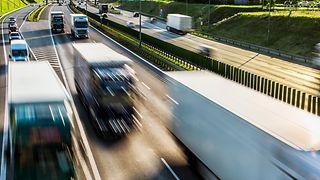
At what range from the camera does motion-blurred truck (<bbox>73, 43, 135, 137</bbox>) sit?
2133 centimetres

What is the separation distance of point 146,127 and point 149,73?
15833 mm

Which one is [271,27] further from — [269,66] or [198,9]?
[198,9]

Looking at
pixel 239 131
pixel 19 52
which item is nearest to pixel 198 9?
pixel 19 52

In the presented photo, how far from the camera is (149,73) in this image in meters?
39.7

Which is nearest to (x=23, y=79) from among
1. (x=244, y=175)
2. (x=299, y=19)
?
(x=244, y=175)

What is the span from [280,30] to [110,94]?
172 ft

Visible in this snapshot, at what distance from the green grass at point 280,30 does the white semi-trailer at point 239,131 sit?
41157 millimetres

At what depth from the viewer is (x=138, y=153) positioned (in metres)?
20.5

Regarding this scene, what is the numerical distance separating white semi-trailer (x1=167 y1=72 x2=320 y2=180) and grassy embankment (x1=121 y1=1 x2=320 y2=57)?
4157cm

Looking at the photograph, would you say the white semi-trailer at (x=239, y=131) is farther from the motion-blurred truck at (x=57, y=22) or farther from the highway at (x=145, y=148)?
the motion-blurred truck at (x=57, y=22)

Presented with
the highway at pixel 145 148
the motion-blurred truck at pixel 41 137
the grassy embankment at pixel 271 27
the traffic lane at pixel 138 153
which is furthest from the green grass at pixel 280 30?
the motion-blurred truck at pixel 41 137

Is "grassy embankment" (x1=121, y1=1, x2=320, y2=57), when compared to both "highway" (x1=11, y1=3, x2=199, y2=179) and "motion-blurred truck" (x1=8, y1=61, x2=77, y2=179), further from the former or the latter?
"motion-blurred truck" (x1=8, y1=61, x2=77, y2=179)

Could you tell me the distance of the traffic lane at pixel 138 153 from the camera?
60.4 feet

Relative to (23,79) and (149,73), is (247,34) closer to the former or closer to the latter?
(149,73)
